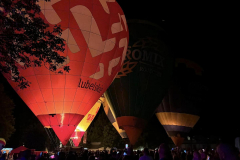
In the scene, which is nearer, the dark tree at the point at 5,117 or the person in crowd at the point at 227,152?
the person in crowd at the point at 227,152

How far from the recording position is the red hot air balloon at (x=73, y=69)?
33.0 feet

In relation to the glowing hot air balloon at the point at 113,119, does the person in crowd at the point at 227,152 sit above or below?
below

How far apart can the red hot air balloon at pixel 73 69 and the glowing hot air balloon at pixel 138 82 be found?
518 cm

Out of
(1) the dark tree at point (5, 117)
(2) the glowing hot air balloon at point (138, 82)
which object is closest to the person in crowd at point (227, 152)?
(2) the glowing hot air balloon at point (138, 82)

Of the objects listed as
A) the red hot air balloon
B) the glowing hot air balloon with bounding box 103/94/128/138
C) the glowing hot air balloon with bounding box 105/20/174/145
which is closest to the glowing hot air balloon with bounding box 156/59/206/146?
the glowing hot air balloon with bounding box 103/94/128/138

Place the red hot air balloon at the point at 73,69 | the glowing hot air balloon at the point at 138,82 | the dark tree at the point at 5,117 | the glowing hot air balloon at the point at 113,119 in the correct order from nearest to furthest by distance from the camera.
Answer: the red hot air balloon at the point at 73,69 < the glowing hot air balloon at the point at 138,82 < the glowing hot air balloon at the point at 113,119 < the dark tree at the point at 5,117

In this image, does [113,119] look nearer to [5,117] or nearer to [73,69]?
[5,117]

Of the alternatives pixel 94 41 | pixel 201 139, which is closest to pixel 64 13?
pixel 94 41

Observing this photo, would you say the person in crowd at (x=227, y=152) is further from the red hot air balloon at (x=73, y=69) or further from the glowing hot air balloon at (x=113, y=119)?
the glowing hot air balloon at (x=113, y=119)

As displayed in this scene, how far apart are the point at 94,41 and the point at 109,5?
1.98 meters

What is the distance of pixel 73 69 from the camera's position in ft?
33.8

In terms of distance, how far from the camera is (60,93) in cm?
1033

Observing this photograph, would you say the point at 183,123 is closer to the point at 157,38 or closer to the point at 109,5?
the point at 157,38

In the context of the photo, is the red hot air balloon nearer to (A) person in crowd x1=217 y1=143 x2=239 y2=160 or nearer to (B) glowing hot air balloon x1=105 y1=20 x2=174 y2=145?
(B) glowing hot air balloon x1=105 y1=20 x2=174 y2=145
